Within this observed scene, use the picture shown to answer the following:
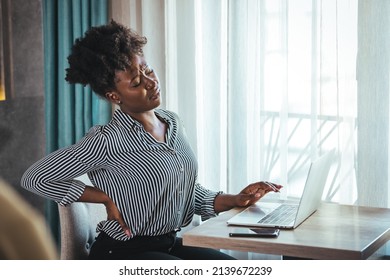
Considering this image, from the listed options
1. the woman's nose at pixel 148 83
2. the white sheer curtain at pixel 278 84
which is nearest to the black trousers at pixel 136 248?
the woman's nose at pixel 148 83

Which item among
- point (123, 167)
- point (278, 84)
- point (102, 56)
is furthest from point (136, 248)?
point (278, 84)

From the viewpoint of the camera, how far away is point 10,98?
85.4 inches

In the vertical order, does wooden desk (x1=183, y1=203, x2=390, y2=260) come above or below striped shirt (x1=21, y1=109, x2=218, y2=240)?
below

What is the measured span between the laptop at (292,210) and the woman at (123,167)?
6 cm

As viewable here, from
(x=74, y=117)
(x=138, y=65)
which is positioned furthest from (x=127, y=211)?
(x=74, y=117)

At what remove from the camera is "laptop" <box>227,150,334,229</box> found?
1696mm

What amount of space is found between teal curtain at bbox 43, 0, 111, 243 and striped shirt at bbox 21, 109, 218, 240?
33.2 inches

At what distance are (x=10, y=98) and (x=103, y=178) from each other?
0.44 m

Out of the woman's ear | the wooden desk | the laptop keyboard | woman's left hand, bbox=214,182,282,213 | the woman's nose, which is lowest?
the wooden desk

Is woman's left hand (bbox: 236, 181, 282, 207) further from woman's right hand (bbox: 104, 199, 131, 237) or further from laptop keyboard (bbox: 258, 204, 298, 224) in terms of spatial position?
woman's right hand (bbox: 104, 199, 131, 237)

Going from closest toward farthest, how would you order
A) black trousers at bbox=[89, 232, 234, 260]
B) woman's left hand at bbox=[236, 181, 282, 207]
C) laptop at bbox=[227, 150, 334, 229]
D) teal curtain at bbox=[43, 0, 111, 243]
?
laptop at bbox=[227, 150, 334, 229] < black trousers at bbox=[89, 232, 234, 260] < woman's left hand at bbox=[236, 181, 282, 207] < teal curtain at bbox=[43, 0, 111, 243]

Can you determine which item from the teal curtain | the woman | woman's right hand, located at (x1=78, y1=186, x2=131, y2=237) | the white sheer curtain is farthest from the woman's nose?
the teal curtain
